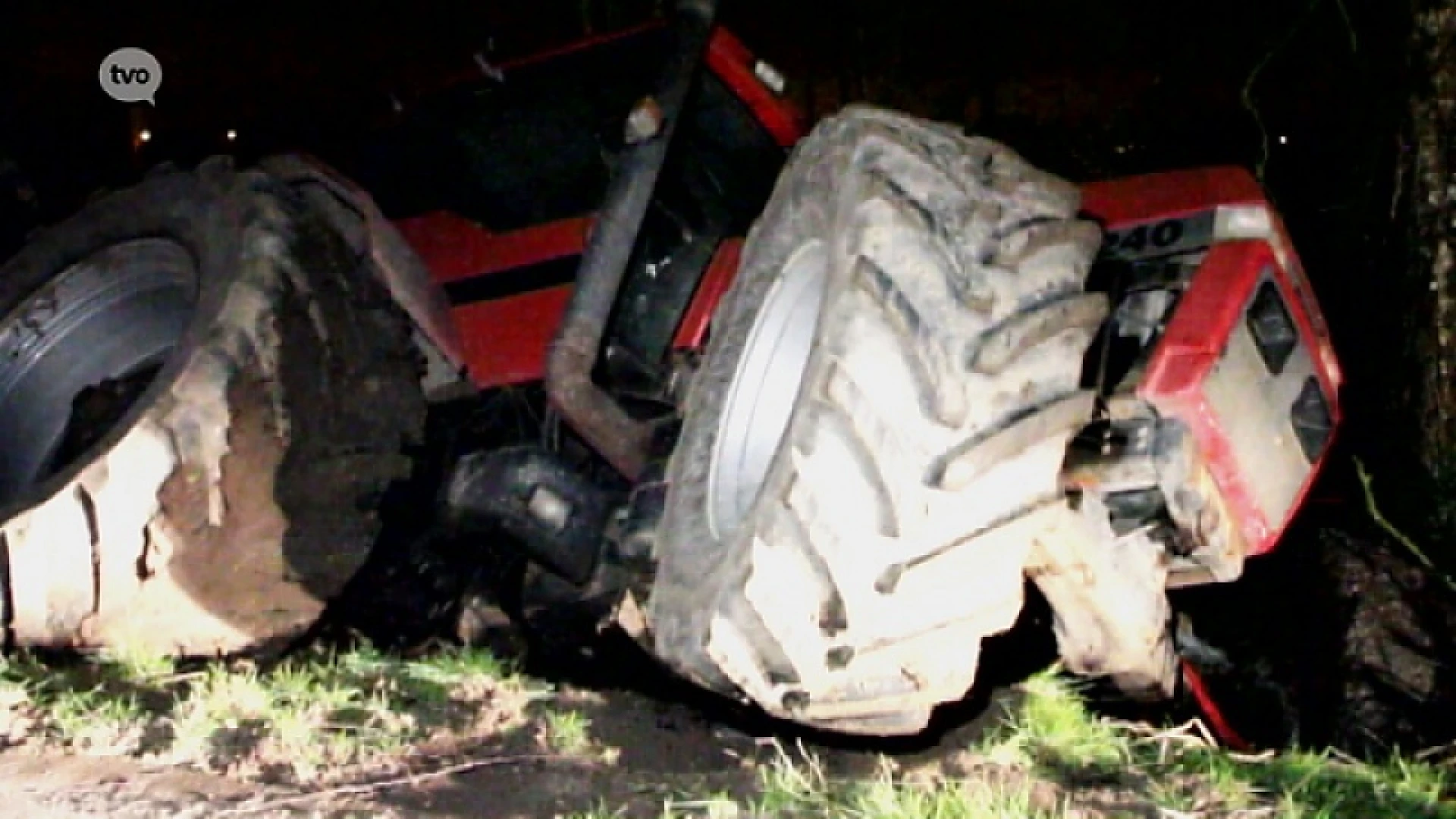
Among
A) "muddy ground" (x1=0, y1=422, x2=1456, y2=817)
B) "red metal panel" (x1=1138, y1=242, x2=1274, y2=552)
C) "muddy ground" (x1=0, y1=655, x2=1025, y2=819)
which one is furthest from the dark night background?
"muddy ground" (x1=0, y1=655, x2=1025, y2=819)

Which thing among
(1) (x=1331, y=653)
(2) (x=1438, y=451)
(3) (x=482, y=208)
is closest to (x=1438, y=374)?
(2) (x=1438, y=451)

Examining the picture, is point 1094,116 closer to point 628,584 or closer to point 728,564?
point 628,584

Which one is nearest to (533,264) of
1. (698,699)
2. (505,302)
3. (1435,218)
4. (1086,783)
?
(505,302)

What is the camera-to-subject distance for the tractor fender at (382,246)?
4.11 m

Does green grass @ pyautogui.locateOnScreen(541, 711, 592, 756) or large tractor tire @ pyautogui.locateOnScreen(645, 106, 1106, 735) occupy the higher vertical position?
large tractor tire @ pyautogui.locateOnScreen(645, 106, 1106, 735)

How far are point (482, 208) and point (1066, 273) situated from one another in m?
2.09

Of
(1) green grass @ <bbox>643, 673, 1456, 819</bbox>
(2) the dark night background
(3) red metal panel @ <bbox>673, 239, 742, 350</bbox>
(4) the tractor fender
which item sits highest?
(2) the dark night background

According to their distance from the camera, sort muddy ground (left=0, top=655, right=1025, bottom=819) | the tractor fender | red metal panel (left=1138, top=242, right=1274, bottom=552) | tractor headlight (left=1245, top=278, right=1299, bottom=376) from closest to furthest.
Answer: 1. muddy ground (left=0, top=655, right=1025, bottom=819)
2. red metal panel (left=1138, top=242, right=1274, bottom=552)
3. tractor headlight (left=1245, top=278, right=1299, bottom=376)
4. the tractor fender

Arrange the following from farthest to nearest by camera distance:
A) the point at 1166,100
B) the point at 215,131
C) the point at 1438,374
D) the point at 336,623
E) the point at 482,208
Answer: the point at 1166,100 < the point at 215,131 < the point at 1438,374 < the point at 482,208 < the point at 336,623

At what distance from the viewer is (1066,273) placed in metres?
2.69

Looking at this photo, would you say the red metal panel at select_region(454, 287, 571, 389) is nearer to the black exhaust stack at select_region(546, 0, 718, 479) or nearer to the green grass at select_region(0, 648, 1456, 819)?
the black exhaust stack at select_region(546, 0, 718, 479)

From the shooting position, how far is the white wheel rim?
324 cm

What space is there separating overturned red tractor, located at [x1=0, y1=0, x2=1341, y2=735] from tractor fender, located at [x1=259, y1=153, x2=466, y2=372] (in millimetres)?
13

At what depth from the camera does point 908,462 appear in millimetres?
2426
